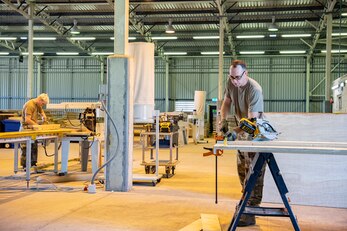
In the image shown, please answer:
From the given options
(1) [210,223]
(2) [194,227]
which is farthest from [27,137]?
(1) [210,223]

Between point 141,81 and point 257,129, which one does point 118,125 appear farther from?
point 257,129

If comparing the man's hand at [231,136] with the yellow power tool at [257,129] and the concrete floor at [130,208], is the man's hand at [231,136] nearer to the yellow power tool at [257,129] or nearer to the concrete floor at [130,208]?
the yellow power tool at [257,129]

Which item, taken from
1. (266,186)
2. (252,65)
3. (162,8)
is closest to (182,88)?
(252,65)

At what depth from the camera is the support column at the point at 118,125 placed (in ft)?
19.6

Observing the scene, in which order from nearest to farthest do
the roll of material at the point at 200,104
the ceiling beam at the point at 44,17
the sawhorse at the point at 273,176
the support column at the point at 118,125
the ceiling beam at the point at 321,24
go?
the sawhorse at the point at 273,176 → the support column at the point at 118,125 → the ceiling beam at the point at 321,24 → the ceiling beam at the point at 44,17 → the roll of material at the point at 200,104

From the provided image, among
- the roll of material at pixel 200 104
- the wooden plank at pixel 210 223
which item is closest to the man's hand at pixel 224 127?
the wooden plank at pixel 210 223

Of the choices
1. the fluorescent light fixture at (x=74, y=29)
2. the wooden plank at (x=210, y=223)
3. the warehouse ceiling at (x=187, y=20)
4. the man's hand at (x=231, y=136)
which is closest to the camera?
the man's hand at (x=231, y=136)

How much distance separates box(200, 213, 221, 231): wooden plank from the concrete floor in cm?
13

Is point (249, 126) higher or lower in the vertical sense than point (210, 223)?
higher

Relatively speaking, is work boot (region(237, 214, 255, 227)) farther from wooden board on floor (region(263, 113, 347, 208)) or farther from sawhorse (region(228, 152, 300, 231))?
wooden board on floor (region(263, 113, 347, 208))

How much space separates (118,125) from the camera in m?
6.00

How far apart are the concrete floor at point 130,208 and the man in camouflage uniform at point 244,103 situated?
1.25 feet

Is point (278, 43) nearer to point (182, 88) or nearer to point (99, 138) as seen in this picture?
point (182, 88)

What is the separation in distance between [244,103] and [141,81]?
275 centimetres
